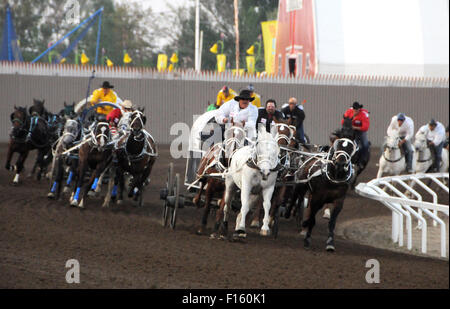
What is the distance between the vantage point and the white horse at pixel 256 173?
11594 millimetres

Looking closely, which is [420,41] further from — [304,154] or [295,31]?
[304,154]

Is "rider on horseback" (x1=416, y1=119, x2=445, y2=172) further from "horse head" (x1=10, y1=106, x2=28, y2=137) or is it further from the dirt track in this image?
"horse head" (x1=10, y1=106, x2=28, y2=137)

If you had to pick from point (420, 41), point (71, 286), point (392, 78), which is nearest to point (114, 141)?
point (71, 286)

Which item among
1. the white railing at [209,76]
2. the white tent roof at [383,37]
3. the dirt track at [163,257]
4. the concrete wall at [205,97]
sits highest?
the white tent roof at [383,37]

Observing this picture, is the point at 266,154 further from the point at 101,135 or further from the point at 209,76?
the point at 209,76

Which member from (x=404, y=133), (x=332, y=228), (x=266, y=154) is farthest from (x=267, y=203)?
(x=404, y=133)

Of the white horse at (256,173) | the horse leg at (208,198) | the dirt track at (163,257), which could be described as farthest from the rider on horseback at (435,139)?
the white horse at (256,173)

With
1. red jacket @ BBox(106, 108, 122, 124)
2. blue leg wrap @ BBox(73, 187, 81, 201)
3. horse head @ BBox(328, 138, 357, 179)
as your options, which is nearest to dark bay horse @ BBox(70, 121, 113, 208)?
blue leg wrap @ BBox(73, 187, 81, 201)

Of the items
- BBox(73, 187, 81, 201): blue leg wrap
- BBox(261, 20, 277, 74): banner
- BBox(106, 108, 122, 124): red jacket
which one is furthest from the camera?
BBox(261, 20, 277, 74): banner

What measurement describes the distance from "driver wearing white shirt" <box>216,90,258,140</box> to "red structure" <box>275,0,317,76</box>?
26.3 metres

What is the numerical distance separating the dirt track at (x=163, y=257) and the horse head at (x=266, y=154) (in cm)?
119

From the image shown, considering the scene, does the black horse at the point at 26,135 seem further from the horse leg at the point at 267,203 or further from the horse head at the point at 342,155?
the horse head at the point at 342,155

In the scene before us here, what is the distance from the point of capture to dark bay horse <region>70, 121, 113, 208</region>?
15688 mm

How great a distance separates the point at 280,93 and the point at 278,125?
2297 cm
